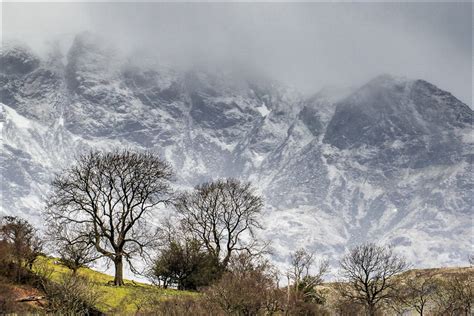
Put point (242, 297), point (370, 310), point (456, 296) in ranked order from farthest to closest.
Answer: point (370, 310) < point (456, 296) < point (242, 297)

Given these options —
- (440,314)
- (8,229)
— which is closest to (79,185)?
(8,229)

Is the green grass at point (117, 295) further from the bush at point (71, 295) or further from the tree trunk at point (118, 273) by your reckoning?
the bush at point (71, 295)

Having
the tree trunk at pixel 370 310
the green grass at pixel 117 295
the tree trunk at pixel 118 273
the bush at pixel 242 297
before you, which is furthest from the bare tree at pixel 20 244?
the tree trunk at pixel 370 310

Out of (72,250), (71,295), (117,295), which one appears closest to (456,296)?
(117,295)

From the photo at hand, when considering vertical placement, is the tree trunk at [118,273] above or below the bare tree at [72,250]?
below

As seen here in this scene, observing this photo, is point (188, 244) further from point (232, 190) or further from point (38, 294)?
point (38, 294)

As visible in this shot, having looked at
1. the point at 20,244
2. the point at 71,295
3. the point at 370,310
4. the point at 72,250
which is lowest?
the point at 71,295

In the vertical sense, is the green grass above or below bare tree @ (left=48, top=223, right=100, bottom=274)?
below

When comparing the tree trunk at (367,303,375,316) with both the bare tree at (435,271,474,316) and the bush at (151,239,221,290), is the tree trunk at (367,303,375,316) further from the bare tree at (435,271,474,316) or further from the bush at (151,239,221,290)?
the bush at (151,239,221,290)

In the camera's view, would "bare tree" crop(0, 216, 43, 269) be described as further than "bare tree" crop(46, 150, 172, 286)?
No

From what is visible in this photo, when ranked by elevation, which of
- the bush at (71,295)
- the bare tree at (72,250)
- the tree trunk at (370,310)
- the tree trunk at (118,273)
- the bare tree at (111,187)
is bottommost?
the bush at (71,295)

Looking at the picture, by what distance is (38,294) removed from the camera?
45438 mm

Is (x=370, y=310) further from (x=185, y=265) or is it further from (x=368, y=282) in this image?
(x=185, y=265)

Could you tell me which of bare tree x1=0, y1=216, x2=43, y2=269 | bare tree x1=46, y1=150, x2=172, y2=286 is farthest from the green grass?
bare tree x1=46, y1=150, x2=172, y2=286
